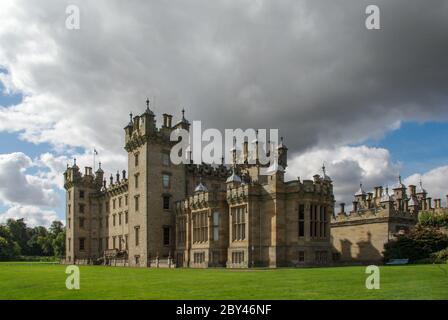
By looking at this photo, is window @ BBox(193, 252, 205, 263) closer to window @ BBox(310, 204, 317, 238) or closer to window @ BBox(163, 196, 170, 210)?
window @ BBox(163, 196, 170, 210)

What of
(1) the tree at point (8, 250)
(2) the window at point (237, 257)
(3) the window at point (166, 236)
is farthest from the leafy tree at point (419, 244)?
(1) the tree at point (8, 250)

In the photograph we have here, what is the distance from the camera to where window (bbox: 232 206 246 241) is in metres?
43.0

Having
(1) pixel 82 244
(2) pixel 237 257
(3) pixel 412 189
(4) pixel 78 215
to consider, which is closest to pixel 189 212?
(2) pixel 237 257

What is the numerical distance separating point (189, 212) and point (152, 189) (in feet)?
19.6

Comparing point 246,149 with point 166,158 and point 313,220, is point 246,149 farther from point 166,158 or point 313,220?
point 313,220

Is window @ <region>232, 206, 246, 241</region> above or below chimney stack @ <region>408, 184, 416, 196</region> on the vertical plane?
below

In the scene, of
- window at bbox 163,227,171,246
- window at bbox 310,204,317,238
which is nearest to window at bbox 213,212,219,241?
window at bbox 310,204,317,238

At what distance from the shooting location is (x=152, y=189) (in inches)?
2119

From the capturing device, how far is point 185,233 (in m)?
51.4

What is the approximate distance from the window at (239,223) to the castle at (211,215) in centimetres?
9

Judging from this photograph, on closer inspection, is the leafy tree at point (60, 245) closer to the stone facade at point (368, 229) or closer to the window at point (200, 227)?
the window at point (200, 227)

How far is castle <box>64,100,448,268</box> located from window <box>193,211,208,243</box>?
0.10 meters
